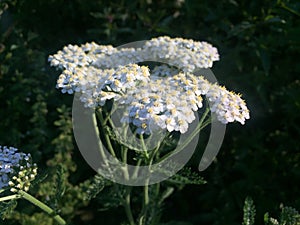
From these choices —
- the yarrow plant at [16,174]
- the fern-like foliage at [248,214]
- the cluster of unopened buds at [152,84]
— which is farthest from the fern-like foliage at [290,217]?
the yarrow plant at [16,174]

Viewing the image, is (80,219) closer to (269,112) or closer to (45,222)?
(45,222)

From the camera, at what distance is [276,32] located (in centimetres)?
280

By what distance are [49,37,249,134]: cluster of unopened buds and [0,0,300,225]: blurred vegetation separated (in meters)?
0.55

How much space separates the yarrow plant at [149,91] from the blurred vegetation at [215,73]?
0.52m

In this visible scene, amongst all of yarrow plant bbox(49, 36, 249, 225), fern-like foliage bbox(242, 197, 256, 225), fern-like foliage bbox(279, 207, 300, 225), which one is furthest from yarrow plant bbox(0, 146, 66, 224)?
fern-like foliage bbox(279, 207, 300, 225)

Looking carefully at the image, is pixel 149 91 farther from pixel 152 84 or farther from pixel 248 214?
pixel 248 214

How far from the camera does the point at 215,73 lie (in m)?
2.86

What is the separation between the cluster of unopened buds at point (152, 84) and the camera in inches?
68.8

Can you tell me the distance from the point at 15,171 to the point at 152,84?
58cm

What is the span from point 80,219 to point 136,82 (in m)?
1.39

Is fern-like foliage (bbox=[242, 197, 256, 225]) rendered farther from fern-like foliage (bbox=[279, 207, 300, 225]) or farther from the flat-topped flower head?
the flat-topped flower head

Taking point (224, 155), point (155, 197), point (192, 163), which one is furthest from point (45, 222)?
point (224, 155)

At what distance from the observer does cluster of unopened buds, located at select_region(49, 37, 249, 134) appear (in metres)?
1.75

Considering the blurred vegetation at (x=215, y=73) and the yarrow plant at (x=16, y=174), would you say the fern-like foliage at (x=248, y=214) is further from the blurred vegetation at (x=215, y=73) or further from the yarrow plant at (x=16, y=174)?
the yarrow plant at (x=16, y=174)
